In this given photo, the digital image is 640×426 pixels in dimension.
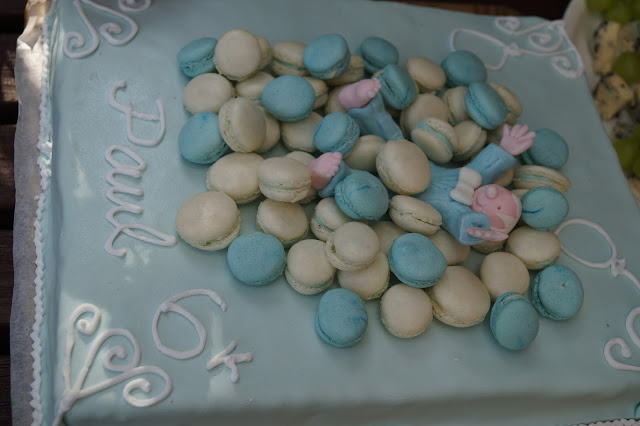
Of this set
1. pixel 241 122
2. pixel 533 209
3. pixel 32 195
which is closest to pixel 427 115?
pixel 533 209

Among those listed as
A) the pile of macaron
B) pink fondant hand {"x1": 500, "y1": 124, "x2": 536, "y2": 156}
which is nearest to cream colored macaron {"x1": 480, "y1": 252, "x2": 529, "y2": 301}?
the pile of macaron

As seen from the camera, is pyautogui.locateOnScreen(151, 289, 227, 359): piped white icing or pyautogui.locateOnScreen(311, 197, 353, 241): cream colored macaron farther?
pyautogui.locateOnScreen(311, 197, 353, 241): cream colored macaron

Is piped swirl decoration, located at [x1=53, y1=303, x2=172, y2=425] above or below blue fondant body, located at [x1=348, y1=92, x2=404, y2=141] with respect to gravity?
below

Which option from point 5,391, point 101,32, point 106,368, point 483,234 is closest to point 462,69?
point 483,234

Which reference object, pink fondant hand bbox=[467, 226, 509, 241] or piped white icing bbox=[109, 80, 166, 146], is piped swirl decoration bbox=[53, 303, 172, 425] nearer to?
piped white icing bbox=[109, 80, 166, 146]

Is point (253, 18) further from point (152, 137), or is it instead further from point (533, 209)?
point (533, 209)

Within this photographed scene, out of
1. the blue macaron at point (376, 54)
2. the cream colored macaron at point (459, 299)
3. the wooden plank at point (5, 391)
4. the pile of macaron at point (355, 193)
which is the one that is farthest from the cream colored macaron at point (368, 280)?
the wooden plank at point (5, 391)

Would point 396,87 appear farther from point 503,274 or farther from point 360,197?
point 503,274
